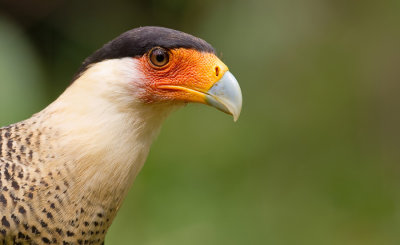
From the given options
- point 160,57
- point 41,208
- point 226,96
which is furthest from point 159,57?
point 41,208

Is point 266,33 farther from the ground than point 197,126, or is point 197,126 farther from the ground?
point 266,33

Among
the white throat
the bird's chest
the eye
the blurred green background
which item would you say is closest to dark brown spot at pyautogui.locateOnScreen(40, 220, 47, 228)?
the bird's chest

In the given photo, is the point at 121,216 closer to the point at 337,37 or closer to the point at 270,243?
the point at 270,243

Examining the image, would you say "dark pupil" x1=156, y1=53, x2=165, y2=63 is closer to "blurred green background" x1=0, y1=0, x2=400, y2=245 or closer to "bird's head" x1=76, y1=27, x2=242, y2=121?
"bird's head" x1=76, y1=27, x2=242, y2=121

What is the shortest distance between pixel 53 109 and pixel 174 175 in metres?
1.95

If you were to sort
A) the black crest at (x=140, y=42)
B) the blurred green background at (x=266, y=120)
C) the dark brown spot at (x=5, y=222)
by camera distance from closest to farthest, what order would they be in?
the dark brown spot at (x=5, y=222) < the black crest at (x=140, y=42) < the blurred green background at (x=266, y=120)

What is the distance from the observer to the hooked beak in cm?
183

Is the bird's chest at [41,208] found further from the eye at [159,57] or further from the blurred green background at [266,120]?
the blurred green background at [266,120]

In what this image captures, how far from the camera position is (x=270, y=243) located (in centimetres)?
373

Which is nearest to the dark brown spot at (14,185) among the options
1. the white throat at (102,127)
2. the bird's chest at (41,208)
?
the bird's chest at (41,208)

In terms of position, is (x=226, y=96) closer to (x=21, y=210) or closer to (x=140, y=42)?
(x=140, y=42)

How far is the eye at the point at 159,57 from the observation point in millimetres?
1839

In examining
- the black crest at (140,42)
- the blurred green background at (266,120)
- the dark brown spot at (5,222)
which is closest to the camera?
the dark brown spot at (5,222)

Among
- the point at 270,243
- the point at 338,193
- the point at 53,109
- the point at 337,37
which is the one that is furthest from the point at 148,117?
the point at 337,37
